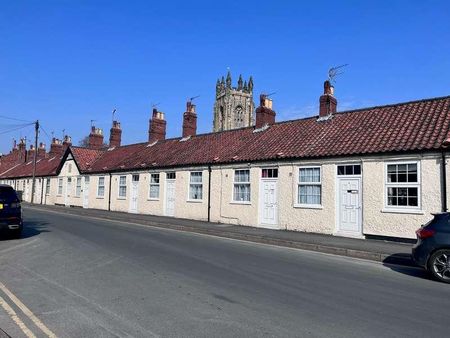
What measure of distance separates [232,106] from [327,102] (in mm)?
80290

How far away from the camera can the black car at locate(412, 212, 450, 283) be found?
350 inches

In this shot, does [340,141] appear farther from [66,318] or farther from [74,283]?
[66,318]

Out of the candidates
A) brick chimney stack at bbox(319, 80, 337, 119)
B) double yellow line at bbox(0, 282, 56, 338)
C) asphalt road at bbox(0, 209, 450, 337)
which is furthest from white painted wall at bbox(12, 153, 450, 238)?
double yellow line at bbox(0, 282, 56, 338)

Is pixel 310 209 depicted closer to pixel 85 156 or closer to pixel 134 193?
pixel 134 193

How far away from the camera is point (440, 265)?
29.4ft

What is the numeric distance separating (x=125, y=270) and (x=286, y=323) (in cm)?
450

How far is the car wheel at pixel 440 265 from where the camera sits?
883 cm

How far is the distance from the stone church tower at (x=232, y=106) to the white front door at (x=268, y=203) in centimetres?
7909

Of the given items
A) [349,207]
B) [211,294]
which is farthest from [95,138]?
[211,294]

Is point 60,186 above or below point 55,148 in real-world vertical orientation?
below

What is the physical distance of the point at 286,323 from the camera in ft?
18.2

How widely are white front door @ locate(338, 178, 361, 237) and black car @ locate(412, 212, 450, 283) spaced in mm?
6402

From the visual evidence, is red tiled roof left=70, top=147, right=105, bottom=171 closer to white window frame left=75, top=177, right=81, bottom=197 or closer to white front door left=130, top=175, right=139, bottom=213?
white window frame left=75, top=177, right=81, bottom=197

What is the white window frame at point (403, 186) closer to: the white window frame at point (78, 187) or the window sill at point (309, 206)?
the window sill at point (309, 206)
